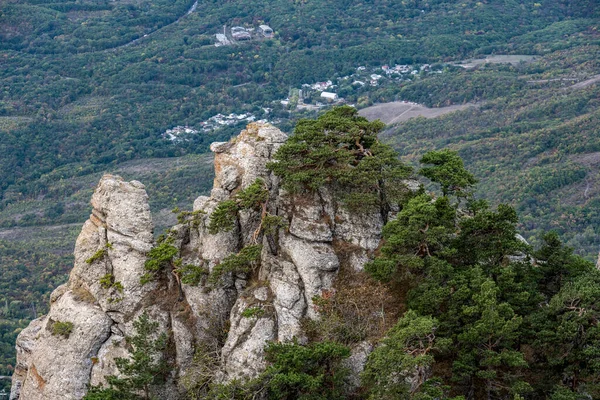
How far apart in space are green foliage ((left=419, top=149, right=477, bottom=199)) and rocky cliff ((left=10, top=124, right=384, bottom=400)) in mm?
4011

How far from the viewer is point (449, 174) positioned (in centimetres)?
4056

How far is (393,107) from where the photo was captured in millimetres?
158875

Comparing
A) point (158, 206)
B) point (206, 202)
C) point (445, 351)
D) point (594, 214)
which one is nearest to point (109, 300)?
point (206, 202)

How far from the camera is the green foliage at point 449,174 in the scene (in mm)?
40594

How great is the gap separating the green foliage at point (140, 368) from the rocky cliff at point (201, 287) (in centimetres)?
57

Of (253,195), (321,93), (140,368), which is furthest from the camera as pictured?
(321,93)

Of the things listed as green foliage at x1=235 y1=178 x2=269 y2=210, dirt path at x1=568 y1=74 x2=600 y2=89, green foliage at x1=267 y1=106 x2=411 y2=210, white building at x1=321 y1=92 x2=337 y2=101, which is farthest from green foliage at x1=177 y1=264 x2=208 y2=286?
white building at x1=321 y1=92 x2=337 y2=101

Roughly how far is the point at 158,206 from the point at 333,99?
2574 inches

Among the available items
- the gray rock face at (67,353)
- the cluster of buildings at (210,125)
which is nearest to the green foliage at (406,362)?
the gray rock face at (67,353)

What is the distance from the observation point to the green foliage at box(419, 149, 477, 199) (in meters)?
40.6

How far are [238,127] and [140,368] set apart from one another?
12414 centimetres

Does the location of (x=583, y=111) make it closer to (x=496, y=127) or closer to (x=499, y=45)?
(x=496, y=127)

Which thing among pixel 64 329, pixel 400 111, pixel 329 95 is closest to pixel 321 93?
pixel 329 95

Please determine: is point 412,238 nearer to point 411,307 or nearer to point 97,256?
point 411,307
